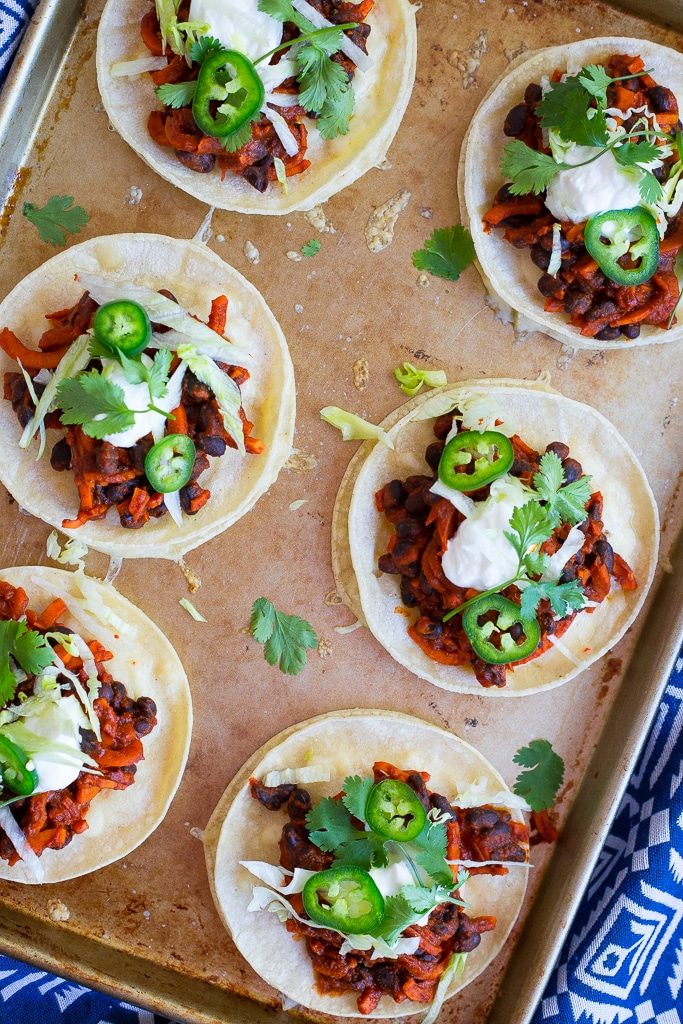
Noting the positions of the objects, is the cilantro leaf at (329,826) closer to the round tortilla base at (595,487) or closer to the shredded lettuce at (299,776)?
the shredded lettuce at (299,776)

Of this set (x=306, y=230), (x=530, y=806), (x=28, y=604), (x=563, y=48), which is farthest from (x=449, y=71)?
(x=530, y=806)

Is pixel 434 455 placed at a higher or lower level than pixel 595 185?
lower

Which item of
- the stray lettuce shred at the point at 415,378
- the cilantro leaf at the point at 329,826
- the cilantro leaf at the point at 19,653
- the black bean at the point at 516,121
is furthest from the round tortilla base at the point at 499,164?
the cilantro leaf at the point at 19,653

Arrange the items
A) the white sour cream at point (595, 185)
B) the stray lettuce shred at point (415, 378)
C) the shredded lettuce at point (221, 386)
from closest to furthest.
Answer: the shredded lettuce at point (221, 386) → the white sour cream at point (595, 185) → the stray lettuce shred at point (415, 378)

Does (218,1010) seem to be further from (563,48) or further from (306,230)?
(563,48)

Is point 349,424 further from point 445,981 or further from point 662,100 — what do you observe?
point 445,981

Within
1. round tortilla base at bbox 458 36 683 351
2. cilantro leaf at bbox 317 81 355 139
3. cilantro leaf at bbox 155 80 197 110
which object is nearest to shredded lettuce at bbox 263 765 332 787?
round tortilla base at bbox 458 36 683 351

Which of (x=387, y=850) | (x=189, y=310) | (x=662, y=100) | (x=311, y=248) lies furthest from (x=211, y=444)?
(x=662, y=100)
